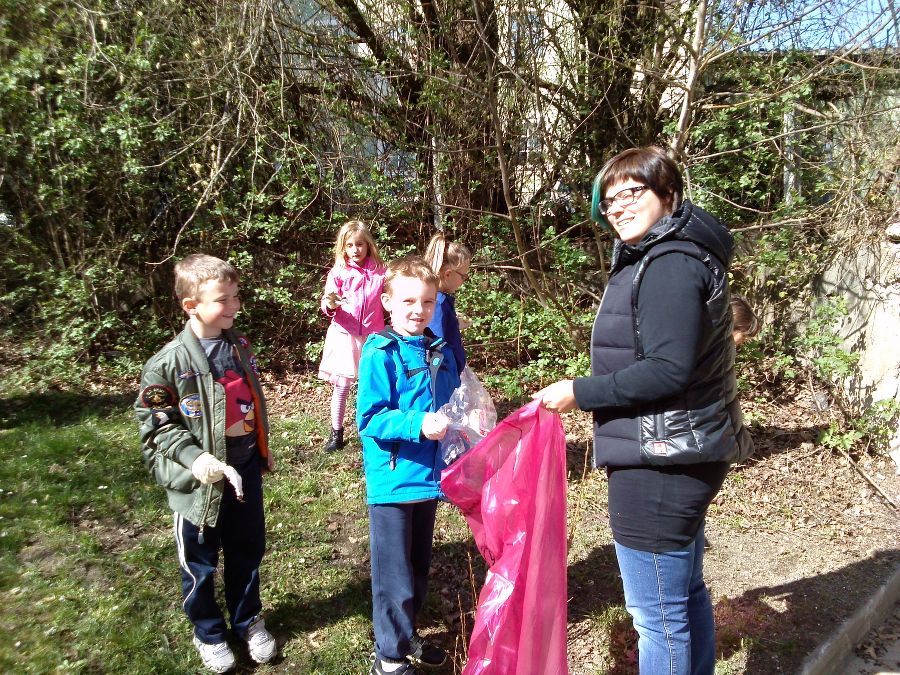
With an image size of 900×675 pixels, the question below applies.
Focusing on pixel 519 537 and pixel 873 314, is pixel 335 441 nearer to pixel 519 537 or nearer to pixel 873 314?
pixel 519 537

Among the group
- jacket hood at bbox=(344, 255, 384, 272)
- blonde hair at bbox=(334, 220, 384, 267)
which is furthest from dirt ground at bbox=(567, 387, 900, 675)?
blonde hair at bbox=(334, 220, 384, 267)

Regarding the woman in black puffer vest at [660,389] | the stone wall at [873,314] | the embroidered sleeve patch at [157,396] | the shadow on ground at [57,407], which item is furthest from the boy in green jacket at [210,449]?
the stone wall at [873,314]

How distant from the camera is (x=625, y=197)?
Result: 5.91ft

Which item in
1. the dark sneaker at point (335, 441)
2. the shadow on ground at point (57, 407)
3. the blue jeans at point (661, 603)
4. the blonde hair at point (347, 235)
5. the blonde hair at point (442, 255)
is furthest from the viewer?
the shadow on ground at point (57, 407)

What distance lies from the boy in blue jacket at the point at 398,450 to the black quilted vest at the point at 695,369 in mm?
723

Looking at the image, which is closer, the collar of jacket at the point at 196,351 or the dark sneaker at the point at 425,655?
the collar of jacket at the point at 196,351

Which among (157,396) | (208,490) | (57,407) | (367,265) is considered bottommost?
(57,407)

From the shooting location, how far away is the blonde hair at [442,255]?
11.2 feet

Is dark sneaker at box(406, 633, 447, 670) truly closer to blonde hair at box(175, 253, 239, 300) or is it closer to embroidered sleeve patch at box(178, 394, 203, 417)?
embroidered sleeve patch at box(178, 394, 203, 417)

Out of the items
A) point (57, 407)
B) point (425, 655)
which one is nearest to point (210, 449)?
point (425, 655)

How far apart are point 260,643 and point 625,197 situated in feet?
7.34

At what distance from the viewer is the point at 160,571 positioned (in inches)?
121

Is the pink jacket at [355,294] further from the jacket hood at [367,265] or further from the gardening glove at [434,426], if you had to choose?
the gardening glove at [434,426]

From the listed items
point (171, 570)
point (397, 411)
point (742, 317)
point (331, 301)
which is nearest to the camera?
point (397, 411)
